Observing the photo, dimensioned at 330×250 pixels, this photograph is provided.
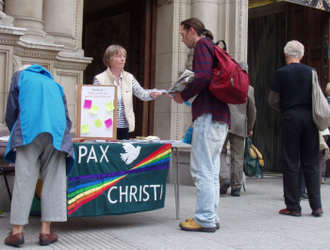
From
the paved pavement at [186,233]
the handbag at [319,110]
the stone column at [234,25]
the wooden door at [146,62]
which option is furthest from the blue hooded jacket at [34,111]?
the stone column at [234,25]

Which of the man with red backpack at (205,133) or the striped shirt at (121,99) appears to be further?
the striped shirt at (121,99)

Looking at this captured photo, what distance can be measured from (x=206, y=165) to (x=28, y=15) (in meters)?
3.98

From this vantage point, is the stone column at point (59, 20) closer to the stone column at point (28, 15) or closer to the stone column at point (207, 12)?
the stone column at point (28, 15)

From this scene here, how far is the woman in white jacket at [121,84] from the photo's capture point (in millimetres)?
5043

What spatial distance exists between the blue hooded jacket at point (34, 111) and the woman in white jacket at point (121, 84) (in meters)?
1.23

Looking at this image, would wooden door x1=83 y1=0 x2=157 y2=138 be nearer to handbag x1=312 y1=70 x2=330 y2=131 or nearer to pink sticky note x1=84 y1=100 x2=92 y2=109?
handbag x1=312 y1=70 x2=330 y2=131

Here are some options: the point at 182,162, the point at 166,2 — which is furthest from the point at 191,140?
the point at 166,2

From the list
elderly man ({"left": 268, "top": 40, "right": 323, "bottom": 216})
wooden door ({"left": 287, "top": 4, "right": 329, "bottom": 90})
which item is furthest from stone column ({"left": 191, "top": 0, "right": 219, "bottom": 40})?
elderly man ({"left": 268, "top": 40, "right": 323, "bottom": 216})

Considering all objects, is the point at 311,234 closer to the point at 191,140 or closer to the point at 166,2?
the point at 191,140

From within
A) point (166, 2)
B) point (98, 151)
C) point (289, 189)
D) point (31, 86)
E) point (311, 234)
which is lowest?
point (311, 234)

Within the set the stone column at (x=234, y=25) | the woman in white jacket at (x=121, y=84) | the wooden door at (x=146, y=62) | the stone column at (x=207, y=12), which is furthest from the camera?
the wooden door at (x=146, y=62)

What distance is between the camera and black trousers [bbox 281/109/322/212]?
17.6 feet

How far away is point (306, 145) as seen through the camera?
5375 mm

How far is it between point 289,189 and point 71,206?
2.64 meters
